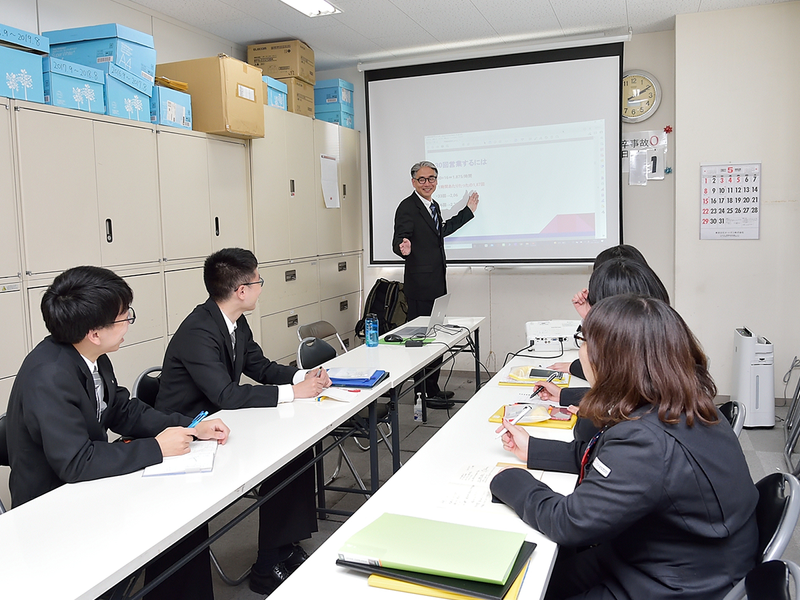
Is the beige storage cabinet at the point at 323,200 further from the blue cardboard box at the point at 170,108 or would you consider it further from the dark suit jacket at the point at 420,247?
the blue cardboard box at the point at 170,108

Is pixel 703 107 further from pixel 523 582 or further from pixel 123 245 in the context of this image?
pixel 523 582

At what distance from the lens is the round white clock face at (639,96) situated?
5141 mm

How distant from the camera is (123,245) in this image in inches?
143

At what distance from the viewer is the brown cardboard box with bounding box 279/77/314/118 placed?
16.9 ft

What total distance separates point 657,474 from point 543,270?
449cm

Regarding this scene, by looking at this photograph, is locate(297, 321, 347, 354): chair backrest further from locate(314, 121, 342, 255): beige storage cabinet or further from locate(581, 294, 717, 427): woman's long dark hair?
locate(581, 294, 717, 427): woman's long dark hair

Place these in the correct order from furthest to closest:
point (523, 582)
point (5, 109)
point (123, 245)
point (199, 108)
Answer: point (199, 108)
point (123, 245)
point (5, 109)
point (523, 582)

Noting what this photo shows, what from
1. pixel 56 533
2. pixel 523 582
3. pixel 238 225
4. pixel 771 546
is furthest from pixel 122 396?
pixel 238 225

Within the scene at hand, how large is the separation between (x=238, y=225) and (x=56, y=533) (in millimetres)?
3343

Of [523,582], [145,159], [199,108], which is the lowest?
[523,582]

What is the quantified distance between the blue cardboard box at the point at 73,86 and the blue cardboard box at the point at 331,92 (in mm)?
2576

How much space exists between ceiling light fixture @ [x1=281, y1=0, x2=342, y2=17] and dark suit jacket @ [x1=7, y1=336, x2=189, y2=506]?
3144 mm

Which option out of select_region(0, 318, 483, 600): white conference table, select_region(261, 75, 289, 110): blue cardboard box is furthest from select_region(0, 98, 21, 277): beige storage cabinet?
select_region(261, 75, 289, 110): blue cardboard box

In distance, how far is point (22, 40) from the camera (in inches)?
118
